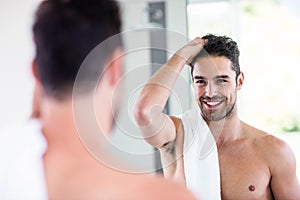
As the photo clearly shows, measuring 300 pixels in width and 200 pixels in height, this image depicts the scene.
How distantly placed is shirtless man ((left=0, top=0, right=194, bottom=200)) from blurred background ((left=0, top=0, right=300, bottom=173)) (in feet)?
0.47

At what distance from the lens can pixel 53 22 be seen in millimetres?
759

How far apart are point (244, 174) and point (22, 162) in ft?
1.67

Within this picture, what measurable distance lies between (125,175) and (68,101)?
17 centimetres

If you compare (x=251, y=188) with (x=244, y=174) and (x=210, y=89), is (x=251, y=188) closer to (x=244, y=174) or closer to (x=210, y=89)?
(x=244, y=174)

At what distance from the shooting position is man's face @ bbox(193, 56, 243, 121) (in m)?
0.94

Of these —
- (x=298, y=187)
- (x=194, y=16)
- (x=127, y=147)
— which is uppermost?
(x=194, y=16)

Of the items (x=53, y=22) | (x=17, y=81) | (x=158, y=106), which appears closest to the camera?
(x=53, y=22)

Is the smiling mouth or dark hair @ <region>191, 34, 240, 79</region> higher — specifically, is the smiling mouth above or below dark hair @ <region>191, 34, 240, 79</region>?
below

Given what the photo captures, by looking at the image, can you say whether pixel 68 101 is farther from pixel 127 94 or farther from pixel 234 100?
pixel 234 100

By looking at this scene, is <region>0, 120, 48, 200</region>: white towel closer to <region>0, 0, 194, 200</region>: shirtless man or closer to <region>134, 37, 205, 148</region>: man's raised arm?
<region>0, 0, 194, 200</region>: shirtless man

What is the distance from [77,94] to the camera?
0.77 m

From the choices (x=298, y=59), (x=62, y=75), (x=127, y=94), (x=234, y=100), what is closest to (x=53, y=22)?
(x=62, y=75)

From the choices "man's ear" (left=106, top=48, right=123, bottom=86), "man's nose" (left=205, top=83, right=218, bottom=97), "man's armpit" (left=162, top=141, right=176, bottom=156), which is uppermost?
"man's ear" (left=106, top=48, right=123, bottom=86)

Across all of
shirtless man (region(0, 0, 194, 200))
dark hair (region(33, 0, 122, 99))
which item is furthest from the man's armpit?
dark hair (region(33, 0, 122, 99))
